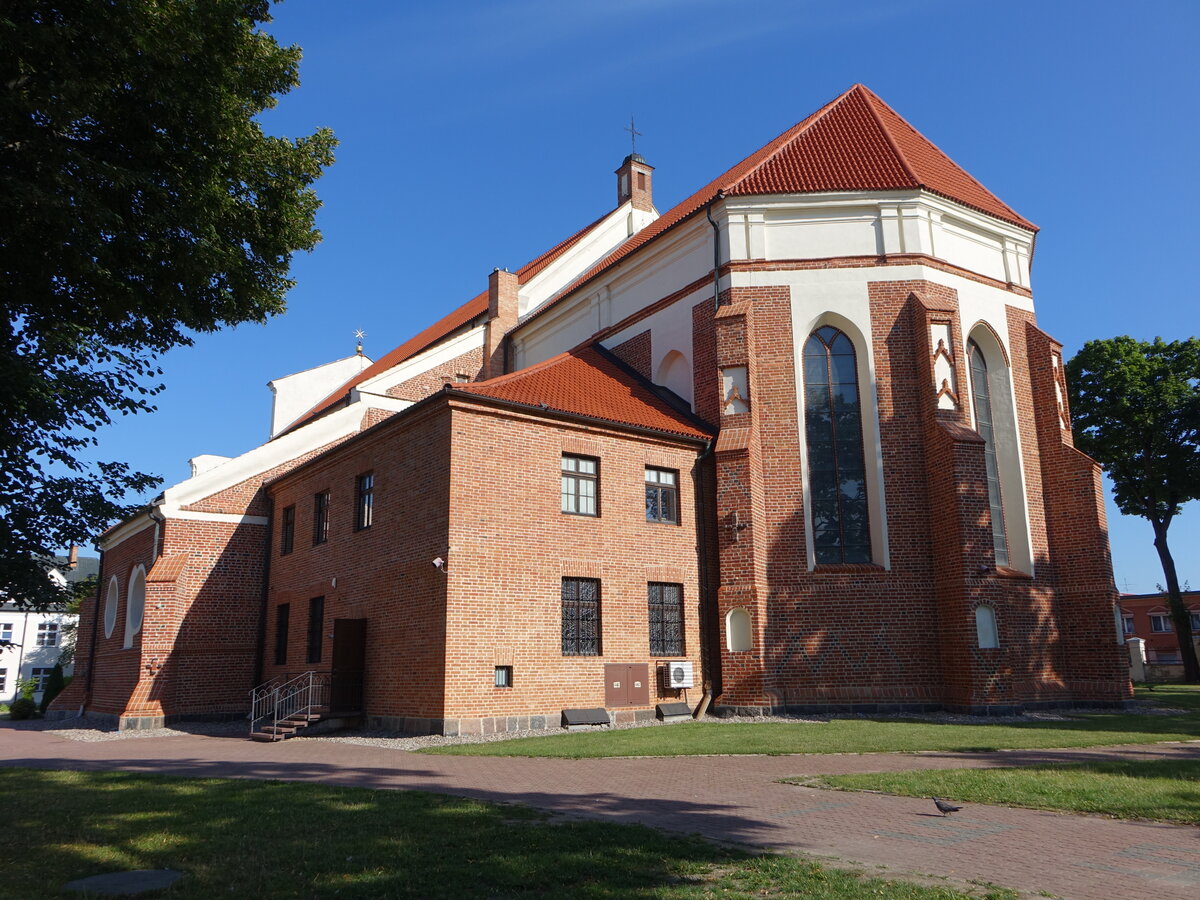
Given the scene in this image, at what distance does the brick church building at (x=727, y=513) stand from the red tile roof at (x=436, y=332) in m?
9.37

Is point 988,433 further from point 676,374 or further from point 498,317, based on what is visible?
point 498,317

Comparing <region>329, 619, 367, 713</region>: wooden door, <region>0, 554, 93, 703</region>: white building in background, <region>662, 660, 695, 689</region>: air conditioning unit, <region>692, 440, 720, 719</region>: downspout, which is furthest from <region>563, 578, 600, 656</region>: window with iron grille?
<region>0, 554, 93, 703</region>: white building in background

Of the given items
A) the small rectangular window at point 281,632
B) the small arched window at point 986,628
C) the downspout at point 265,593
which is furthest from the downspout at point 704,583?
the downspout at point 265,593

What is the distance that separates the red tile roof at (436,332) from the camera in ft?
105

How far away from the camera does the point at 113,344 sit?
475 inches

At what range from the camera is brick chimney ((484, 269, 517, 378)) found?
28656mm

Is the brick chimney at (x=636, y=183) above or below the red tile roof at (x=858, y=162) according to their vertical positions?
above

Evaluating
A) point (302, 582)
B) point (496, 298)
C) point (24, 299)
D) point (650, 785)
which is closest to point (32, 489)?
point (24, 299)

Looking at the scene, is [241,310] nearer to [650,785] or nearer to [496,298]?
[650,785]

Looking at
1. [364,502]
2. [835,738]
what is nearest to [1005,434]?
[835,738]

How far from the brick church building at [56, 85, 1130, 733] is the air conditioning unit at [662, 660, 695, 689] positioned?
2.8 inches

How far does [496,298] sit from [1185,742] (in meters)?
22.3

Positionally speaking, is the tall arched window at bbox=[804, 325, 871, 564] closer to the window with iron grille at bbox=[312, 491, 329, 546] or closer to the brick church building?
the brick church building

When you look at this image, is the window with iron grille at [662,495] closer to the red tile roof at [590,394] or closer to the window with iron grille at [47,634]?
the red tile roof at [590,394]
